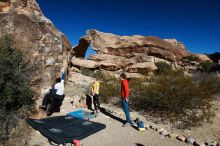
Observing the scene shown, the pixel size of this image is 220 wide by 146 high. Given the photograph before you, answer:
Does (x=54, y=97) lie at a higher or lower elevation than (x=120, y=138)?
higher

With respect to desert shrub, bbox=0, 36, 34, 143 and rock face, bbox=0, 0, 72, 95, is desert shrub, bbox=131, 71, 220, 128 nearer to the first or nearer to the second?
rock face, bbox=0, 0, 72, 95

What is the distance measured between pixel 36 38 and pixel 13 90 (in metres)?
3.15

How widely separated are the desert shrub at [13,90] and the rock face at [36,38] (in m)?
1.16

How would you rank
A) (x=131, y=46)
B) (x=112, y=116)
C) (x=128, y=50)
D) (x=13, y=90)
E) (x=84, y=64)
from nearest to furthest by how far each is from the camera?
(x=13, y=90) → (x=112, y=116) → (x=84, y=64) → (x=128, y=50) → (x=131, y=46)

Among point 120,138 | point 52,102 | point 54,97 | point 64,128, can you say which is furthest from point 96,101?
point 120,138

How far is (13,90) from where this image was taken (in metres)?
6.81

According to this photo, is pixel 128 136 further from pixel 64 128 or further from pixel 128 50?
pixel 128 50

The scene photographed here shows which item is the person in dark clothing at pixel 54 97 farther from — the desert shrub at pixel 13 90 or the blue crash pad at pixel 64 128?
the blue crash pad at pixel 64 128

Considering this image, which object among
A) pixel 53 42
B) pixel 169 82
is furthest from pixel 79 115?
pixel 169 82

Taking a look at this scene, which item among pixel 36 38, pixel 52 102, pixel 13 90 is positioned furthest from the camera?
pixel 36 38

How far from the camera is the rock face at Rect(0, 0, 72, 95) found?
8.95 meters

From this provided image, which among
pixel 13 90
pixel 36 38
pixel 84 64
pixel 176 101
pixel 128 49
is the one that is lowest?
pixel 176 101

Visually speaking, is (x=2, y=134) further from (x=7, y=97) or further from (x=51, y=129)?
(x=7, y=97)

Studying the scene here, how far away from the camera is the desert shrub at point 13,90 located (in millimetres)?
6357
